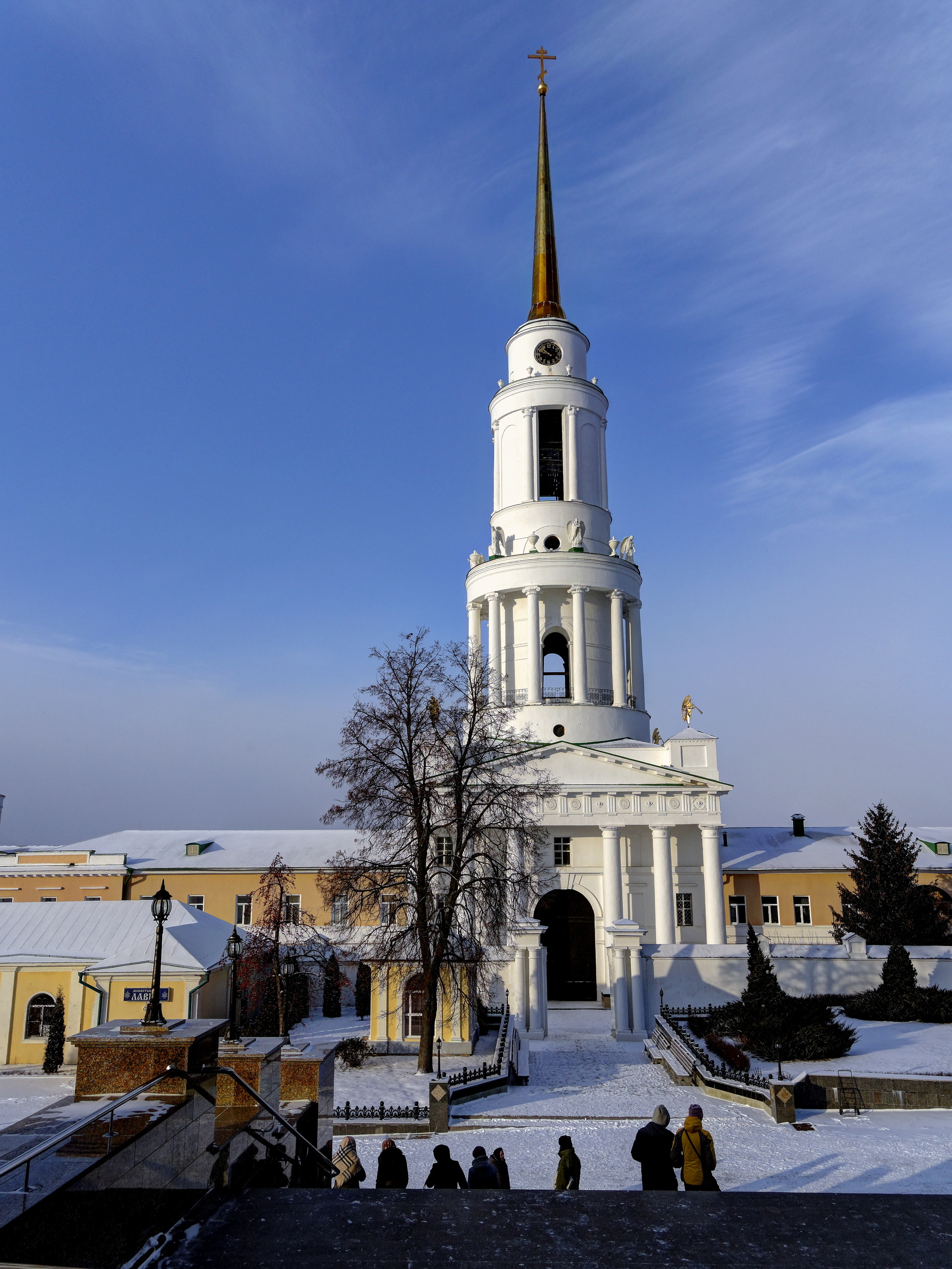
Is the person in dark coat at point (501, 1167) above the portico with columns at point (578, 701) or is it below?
below

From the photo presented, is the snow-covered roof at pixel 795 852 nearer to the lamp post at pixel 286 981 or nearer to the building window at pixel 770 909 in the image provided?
the building window at pixel 770 909

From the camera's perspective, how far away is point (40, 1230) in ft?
16.6

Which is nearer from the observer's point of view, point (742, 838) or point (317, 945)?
point (317, 945)

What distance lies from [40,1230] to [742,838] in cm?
5064

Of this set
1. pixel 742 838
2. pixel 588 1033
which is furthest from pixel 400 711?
pixel 742 838

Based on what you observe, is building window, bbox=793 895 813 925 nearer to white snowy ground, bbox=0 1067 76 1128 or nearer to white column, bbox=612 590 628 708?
white column, bbox=612 590 628 708

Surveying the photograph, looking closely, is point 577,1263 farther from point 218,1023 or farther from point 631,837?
point 631,837

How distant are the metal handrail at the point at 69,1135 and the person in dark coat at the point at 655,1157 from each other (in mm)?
5376

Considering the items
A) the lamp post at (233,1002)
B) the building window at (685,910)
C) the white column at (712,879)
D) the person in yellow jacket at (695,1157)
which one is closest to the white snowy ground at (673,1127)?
the lamp post at (233,1002)

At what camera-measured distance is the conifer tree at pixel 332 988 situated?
2941 cm

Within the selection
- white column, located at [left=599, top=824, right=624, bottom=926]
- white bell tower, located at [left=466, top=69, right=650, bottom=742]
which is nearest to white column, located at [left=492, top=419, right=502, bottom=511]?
white bell tower, located at [left=466, top=69, right=650, bottom=742]

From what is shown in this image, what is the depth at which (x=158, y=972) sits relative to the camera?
34.9ft

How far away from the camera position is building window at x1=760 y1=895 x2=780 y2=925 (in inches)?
1839

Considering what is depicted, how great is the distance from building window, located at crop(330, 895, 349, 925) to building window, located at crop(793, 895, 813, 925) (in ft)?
73.9
